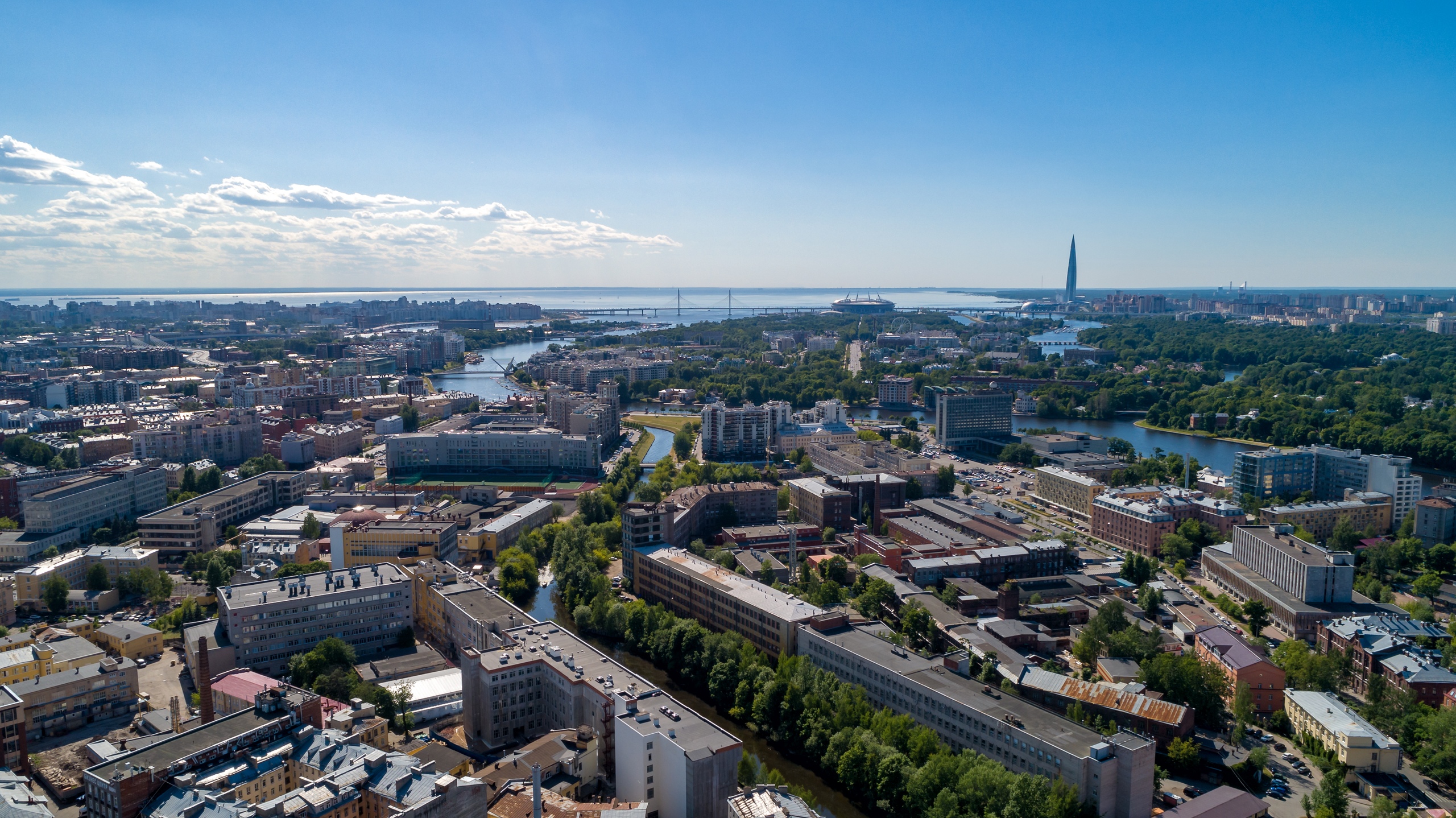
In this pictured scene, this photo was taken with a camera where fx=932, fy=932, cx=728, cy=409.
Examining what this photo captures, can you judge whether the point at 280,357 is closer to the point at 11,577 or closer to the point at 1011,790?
the point at 11,577

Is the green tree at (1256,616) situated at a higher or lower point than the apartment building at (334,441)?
lower

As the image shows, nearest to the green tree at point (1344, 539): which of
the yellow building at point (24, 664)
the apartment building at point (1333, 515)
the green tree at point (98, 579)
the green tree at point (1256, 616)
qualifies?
the apartment building at point (1333, 515)

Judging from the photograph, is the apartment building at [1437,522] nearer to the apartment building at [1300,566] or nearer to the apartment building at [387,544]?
the apartment building at [1300,566]

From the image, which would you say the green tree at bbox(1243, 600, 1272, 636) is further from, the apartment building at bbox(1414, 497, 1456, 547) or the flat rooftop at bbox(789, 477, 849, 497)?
the flat rooftop at bbox(789, 477, 849, 497)

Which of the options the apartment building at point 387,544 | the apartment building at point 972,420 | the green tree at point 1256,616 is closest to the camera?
the green tree at point 1256,616

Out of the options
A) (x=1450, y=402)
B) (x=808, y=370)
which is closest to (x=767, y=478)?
(x=808, y=370)

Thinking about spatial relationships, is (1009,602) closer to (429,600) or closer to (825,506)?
(825,506)

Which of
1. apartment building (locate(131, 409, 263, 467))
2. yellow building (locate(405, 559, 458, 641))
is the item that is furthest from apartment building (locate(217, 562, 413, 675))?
apartment building (locate(131, 409, 263, 467))
